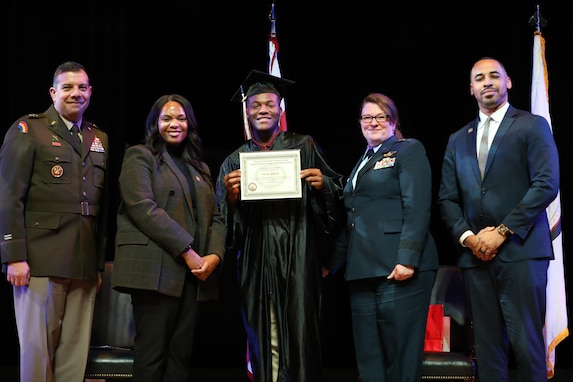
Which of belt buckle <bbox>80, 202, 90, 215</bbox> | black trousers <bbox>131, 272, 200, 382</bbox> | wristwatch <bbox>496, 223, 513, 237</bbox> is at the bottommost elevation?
black trousers <bbox>131, 272, 200, 382</bbox>

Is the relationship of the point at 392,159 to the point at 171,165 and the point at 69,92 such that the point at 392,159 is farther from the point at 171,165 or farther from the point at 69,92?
the point at 69,92

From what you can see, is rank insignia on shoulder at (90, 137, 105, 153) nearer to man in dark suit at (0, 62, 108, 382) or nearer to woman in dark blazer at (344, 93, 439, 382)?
man in dark suit at (0, 62, 108, 382)

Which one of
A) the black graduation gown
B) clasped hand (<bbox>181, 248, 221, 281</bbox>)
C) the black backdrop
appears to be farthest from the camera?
the black backdrop

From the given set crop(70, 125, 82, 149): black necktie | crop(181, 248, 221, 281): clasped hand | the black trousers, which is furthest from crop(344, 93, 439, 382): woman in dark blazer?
crop(70, 125, 82, 149): black necktie

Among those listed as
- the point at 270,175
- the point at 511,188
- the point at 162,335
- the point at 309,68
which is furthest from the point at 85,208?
the point at 309,68

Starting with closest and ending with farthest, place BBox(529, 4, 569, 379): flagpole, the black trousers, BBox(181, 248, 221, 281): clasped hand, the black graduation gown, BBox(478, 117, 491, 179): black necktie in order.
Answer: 1. the black trousers
2. BBox(181, 248, 221, 281): clasped hand
3. the black graduation gown
4. BBox(478, 117, 491, 179): black necktie
5. BBox(529, 4, 569, 379): flagpole

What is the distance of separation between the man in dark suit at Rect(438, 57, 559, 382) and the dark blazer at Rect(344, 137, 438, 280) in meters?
0.24

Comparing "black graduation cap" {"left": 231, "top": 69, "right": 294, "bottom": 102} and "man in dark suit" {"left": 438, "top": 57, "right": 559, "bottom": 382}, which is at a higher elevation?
"black graduation cap" {"left": 231, "top": 69, "right": 294, "bottom": 102}

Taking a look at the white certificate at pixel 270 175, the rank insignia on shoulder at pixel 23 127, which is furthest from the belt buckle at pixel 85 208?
the white certificate at pixel 270 175

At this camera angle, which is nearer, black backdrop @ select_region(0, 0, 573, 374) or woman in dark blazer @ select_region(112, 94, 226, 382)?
woman in dark blazer @ select_region(112, 94, 226, 382)

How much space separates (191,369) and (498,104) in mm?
3255

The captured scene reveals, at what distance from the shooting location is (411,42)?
5.38 metres

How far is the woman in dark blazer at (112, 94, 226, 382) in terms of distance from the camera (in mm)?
3227

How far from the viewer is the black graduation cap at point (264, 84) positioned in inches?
147
